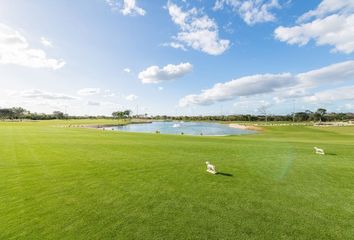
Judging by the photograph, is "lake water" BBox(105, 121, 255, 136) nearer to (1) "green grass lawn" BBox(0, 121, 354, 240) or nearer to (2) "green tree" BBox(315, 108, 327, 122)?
(1) "green grass lawn" BBox(0, 121, 354, 240)

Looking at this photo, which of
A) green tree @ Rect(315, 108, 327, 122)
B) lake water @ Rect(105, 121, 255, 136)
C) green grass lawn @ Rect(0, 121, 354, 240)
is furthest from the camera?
green tree @ Rect(315, 108, 327, 122)

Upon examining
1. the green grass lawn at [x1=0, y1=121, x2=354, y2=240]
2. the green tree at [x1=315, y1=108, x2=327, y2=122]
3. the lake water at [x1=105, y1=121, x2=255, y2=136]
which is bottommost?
the lake water at [x1=105, y1=121, x2=255, y2=136]

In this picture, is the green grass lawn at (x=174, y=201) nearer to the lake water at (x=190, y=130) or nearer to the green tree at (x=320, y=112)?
the lake water at (x=190, y=130)

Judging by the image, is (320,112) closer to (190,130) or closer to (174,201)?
(190,130)

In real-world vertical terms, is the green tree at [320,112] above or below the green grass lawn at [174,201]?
above

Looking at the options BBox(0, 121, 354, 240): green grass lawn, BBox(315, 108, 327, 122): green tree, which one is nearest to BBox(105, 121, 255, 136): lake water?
BBox(0, 121, 354, 240): green grass lawn

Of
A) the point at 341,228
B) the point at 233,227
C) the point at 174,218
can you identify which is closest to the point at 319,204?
the point at 341,228

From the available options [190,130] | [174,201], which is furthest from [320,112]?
[174,201]

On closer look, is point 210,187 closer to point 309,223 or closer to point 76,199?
point 309,223

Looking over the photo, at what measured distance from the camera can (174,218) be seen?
268 inches

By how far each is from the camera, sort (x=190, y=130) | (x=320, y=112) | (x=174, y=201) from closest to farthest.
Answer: (x=174, y=201)
(x=190, y=130)
(x=320, y=112)

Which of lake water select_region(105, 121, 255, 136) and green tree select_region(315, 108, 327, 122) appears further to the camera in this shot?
green tree select_region(315, 108, 327, 122)

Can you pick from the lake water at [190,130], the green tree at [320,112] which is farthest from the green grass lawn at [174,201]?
the green tree at [320,112]

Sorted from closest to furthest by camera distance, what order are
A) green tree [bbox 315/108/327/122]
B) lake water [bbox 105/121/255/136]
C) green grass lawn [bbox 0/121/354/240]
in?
green grass lawn [bbox 0/121/354/240], lake water [bbox 105/121/255/136], green tree [bbox 315/108/327/122]
